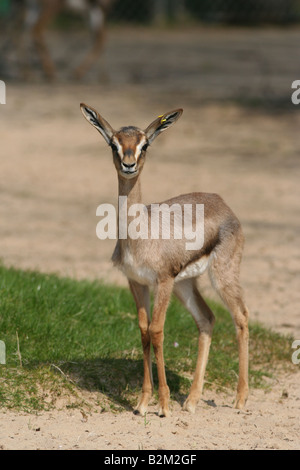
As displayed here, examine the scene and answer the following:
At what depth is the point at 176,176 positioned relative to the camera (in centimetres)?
1158

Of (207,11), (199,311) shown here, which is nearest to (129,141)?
(199,311)

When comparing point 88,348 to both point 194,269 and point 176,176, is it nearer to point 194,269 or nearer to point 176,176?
point 194,269

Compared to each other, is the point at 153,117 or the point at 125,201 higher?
the point at 153,117

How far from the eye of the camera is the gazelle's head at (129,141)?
4.71 m

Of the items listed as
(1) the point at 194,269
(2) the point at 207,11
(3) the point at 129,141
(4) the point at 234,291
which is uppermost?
(2) the point at 207,11

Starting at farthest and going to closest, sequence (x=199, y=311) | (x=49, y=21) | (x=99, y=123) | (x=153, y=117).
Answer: (x=49, y=21) → (x=153, y=117) → (x=199, y=311) → (x=99, y=123)

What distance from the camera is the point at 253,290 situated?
765 centimetres

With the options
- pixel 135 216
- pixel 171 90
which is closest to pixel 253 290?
pixel 135 216

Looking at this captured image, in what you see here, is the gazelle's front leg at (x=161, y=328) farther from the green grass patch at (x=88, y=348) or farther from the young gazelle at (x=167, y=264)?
the green grass patch at (x=88, y=348)

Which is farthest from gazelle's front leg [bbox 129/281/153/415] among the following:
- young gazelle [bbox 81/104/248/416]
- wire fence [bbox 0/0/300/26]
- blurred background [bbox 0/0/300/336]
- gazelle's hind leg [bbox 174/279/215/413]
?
wire fence [bbox 0/0/300/26]

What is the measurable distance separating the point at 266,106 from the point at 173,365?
9759 millimetres

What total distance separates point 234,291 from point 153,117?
8799mm

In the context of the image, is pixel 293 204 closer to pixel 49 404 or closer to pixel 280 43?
pixel 49 404

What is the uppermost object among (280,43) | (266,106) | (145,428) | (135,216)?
(280,43)
